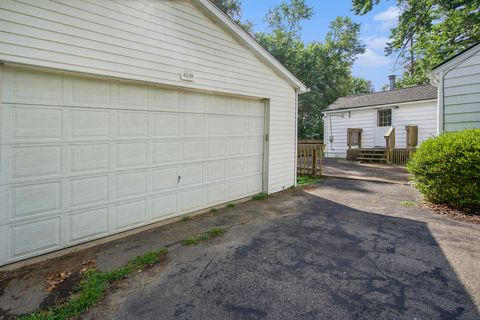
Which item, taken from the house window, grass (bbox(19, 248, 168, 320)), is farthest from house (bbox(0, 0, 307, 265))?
the house window

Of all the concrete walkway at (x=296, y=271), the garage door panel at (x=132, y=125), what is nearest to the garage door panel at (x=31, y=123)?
the garage door panel at (x=132, y=125)

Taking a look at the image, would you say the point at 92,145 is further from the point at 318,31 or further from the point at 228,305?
the point at 318,31

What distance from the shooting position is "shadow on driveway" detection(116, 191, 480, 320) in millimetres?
2234

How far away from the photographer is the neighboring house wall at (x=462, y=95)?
581 cm

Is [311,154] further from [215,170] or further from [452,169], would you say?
[215,170]

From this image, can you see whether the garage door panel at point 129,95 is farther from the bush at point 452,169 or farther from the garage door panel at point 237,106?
the bush at point 452,169

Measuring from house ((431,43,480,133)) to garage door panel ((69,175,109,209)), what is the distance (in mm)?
7698

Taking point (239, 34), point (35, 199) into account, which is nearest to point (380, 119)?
point (239, 34)

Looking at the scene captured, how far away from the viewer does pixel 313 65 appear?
78.5 feet

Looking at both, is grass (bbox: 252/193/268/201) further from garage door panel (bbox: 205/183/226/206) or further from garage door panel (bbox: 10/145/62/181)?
garage door panel (bbox: 10/145/62/181)

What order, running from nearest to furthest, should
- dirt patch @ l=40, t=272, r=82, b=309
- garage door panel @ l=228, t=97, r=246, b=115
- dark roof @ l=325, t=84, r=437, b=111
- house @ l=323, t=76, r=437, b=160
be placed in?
dirt patch @ l=40, t=272, r=82, b=309, garage door panel @ l=228, t=97, r=246, b=115, house @ l=323, t=76, r=437, b=160, dark roof @ l=325, t=84, r=437, b=111

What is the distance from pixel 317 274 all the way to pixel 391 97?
14.5 m

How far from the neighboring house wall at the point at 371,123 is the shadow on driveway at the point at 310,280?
10475 millimetres

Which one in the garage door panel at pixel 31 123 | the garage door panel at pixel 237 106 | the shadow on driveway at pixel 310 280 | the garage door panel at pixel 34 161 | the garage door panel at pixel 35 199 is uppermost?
the garage door panel at pixel 237 106
